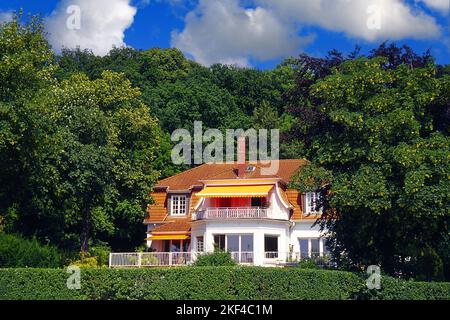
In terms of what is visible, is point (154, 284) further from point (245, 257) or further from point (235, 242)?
point (235, 242)

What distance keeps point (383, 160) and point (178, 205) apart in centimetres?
2636

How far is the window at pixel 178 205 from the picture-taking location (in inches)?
2101

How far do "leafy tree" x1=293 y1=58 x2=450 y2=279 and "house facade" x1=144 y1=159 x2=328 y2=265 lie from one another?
11783mm

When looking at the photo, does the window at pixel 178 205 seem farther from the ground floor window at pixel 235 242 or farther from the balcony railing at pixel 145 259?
the balcony railing at pixel 145 259

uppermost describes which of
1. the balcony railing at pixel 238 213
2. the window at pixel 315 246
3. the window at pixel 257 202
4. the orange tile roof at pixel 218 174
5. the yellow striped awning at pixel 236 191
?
the orange tile roof at pixel 218 174

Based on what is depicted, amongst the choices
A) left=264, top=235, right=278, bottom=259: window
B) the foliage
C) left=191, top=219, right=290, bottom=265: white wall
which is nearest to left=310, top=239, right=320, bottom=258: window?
left=191, top=219, right=290, bottom=265: white wall

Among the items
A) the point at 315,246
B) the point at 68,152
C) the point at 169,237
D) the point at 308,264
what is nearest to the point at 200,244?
the point at 169,237

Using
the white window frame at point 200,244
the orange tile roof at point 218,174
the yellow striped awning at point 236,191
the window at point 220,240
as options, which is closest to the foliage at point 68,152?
the orange tile roof at point 218,174

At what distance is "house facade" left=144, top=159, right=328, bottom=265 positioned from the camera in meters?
46.6

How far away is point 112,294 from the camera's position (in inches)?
1077

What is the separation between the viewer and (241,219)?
153ft

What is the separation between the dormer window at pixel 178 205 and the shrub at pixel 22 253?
19.8m

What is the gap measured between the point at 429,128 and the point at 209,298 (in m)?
12.1

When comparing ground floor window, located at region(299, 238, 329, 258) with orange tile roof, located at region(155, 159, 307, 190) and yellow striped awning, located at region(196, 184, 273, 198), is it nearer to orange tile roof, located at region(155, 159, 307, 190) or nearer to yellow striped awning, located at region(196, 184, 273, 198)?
orange tile roof, located at region(155, 159, 307, 190)
